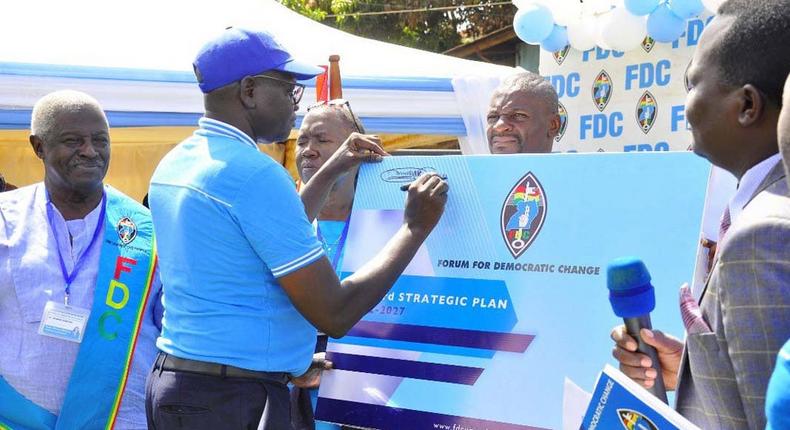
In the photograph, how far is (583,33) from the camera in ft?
22.8

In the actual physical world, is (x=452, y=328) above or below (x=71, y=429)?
above

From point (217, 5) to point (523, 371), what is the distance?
604 cm

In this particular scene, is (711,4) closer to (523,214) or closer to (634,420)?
(523,214)

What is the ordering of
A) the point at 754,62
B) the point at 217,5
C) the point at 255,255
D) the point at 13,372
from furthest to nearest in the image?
1. the point at 217,5
2. the point at 13,372
3. the point at 255,255
4. the point at 754,62

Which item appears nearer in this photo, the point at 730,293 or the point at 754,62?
the point at 730,293

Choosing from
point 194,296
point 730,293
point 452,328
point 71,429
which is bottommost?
point 71,429

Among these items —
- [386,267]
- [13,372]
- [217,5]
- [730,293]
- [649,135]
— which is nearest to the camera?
[730,293]

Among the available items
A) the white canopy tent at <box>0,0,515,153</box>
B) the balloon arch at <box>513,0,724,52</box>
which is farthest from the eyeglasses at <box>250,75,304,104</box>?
the balloon arch at <box>513,0,724,52</box>

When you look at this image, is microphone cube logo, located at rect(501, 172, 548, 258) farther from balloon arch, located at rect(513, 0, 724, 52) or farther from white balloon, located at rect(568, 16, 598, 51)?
white balloon, located at rect(568, 16, 598, 51)

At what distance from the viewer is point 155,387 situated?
2.75 metres

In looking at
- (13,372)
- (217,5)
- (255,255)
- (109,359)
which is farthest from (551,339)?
(217,5)

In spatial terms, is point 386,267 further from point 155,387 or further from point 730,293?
point 730,293

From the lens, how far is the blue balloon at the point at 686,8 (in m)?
6.16

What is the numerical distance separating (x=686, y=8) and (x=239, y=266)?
441 cm
